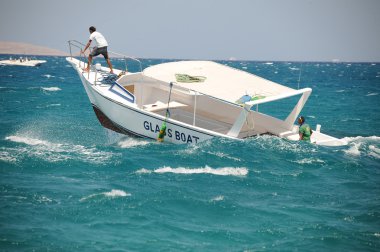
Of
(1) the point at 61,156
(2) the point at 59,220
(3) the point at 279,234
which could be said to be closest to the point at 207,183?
(3) the point at 279,234

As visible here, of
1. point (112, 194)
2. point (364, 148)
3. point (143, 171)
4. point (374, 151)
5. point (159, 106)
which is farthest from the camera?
point (159, 106)

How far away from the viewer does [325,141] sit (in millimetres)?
17734

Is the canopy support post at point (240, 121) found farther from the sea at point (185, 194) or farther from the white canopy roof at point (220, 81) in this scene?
the white canopy roof at point (220, 81)

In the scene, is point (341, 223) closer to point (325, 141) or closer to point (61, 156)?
point (325, 141)

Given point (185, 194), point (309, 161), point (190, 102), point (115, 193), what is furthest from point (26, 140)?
point (309, 161)

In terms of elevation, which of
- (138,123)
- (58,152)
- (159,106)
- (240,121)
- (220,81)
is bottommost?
(58,152)

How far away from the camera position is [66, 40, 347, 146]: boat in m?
16.1

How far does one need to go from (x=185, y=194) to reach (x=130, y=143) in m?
5.73

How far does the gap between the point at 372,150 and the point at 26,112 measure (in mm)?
20540

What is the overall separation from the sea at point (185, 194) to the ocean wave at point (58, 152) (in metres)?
0.04

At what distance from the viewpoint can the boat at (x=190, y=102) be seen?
1612 centimetres

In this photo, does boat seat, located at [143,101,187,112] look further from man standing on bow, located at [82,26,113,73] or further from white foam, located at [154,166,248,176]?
white foam, located at [154,166,248,176]

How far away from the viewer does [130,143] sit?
56.0 ft

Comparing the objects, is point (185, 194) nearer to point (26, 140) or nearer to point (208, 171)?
point (208, 171)
